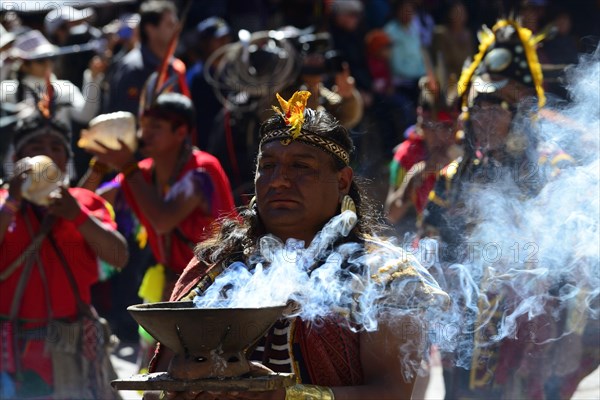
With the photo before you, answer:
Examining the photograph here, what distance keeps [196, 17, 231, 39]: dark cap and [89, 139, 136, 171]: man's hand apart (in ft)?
9.70

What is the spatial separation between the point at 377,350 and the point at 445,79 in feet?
17.9

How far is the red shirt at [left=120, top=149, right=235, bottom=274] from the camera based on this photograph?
650cm

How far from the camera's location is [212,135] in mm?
8383

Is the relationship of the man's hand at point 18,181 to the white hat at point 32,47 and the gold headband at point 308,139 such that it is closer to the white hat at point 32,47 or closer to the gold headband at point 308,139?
the gold headband at point 308,139

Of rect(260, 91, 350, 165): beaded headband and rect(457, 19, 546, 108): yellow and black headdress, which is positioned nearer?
rect(260, 91, 350, 165): beaded headband

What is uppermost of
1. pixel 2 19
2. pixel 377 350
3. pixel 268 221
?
pixel 2 19

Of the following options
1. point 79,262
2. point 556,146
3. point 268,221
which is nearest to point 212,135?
point 79,262

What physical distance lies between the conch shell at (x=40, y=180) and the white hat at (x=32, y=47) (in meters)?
3.24

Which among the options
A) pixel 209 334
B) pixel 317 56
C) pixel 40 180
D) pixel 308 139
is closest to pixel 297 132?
pixel 308 139

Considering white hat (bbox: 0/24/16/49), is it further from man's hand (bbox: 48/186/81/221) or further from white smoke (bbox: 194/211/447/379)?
white smoke (bbox: 194/211/447/379)

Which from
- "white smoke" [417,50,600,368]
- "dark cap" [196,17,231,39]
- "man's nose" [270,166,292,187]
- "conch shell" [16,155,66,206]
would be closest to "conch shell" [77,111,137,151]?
"conch shell" [16,155,66,206]

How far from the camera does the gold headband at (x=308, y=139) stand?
3744mm

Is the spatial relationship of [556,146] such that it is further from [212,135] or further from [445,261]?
[212,135]

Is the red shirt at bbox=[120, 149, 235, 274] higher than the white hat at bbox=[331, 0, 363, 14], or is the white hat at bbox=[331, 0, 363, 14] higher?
the white hat at bbox=[331, 0, 363, 14]
